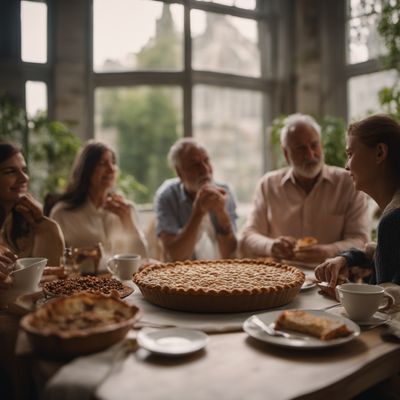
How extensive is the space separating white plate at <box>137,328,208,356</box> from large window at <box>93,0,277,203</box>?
335cm

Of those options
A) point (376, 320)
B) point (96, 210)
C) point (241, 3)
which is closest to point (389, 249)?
point (376, 320)

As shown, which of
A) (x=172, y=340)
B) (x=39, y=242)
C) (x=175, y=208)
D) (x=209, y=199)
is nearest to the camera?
(x=172, y=340)

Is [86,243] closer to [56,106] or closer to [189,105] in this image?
[56,106]

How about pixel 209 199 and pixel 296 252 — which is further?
pixel 209 199

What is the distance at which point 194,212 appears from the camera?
2.84 m

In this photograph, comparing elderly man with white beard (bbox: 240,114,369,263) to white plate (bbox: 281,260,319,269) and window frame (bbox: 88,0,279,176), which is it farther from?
window frame (bbox: 88,0,279,176)

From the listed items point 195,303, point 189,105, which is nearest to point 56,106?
point 189,105

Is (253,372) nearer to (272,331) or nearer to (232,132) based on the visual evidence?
(272,331)

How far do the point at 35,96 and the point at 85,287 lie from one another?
3216 millimetres

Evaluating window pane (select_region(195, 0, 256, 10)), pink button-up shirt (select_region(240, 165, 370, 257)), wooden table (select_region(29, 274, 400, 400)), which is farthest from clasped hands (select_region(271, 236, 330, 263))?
window pane (select_region(195, 0, 256, 10))

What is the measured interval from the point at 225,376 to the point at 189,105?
13.2ft

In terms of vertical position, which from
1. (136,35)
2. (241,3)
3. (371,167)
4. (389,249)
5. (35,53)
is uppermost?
(241,3)

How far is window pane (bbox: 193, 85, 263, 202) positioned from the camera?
5000 mm

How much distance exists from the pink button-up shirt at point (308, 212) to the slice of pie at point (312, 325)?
132 centimetres
